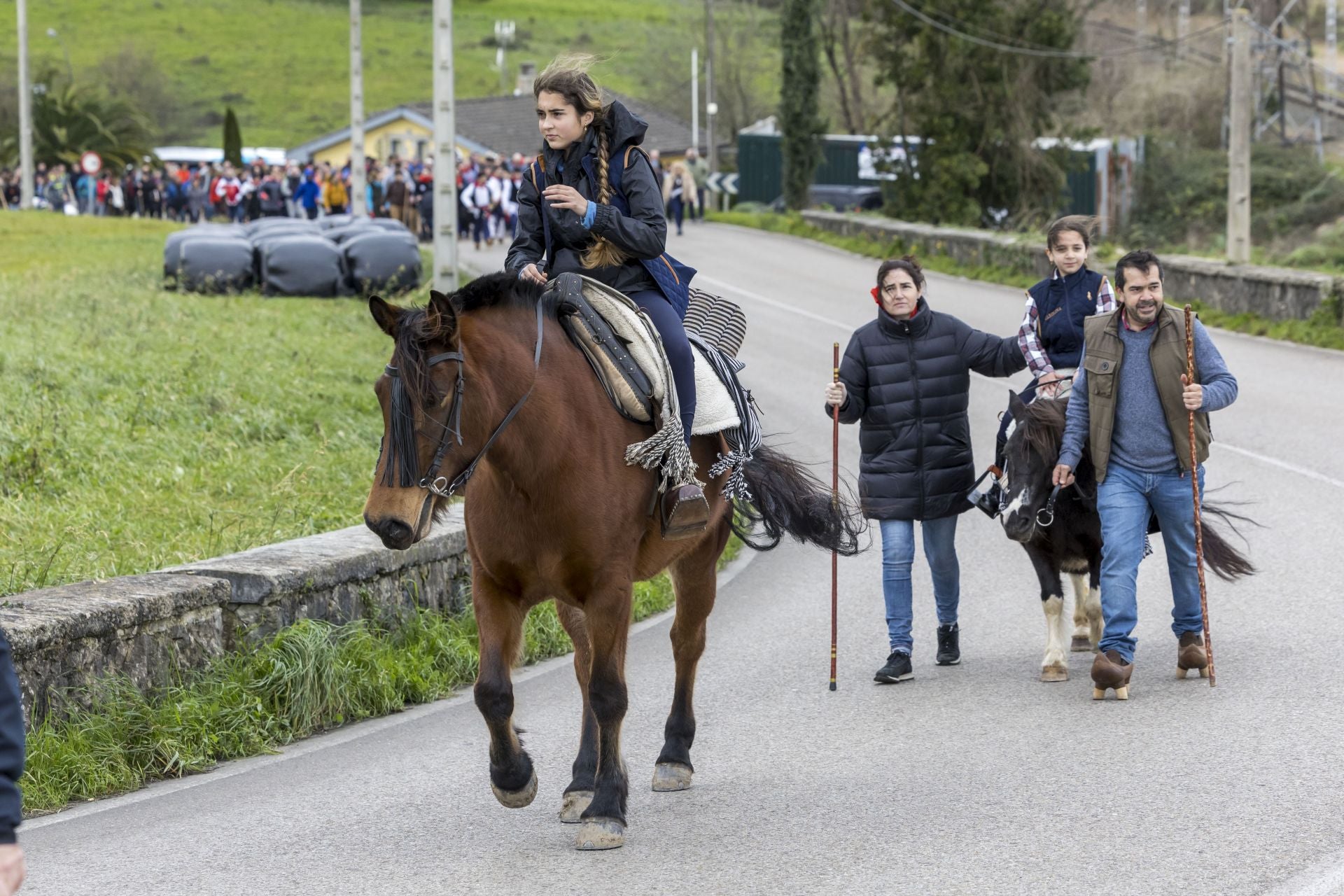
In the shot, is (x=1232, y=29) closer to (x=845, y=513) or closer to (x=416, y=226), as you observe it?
(x=845, y=513)

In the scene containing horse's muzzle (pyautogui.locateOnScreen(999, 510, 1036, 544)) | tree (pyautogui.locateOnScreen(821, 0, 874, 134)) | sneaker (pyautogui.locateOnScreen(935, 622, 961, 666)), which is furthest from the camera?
tree (pyautogui.locateOnScreen(821, 0, 874, 134))

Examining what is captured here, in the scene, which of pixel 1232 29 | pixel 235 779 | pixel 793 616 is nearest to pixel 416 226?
pixel 1232 29

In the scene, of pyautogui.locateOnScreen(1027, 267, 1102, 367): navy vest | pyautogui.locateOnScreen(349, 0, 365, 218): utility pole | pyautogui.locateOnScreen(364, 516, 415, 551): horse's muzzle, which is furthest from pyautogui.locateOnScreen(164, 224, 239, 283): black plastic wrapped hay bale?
pyautogui.locateOnScreen(364, 516, 415, 551): horse's muzzle

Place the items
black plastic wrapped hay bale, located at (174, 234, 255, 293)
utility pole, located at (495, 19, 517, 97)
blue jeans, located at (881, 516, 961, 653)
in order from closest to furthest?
blue jeans, located at (881, 516, 961, 653), black plastic wrapped hay bale, located at (174, 234, 255, 293), utility pole, located at (495, 19, 517, 97)

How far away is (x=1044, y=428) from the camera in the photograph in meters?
8.39

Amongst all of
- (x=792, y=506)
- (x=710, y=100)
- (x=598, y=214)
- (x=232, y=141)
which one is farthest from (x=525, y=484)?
(x=232, y=141)

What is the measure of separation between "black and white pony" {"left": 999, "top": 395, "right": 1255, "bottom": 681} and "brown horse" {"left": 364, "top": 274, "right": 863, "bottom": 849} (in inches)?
106

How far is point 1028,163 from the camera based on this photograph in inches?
1631

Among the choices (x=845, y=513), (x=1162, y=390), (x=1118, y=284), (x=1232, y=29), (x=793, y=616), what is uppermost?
(x=1232, y=29)

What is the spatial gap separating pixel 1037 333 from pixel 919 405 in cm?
89

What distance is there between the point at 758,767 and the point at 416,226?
3821 centimetres

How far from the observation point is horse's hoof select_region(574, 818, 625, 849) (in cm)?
579

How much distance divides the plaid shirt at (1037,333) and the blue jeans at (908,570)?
951 millimetres

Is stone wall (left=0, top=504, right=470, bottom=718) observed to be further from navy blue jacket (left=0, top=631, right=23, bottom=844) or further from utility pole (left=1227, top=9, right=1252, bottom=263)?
utility pole (left=1227, top=9, right=1252, bottom=263)
